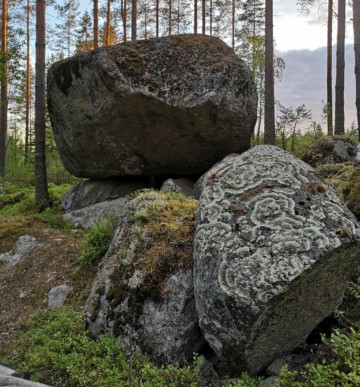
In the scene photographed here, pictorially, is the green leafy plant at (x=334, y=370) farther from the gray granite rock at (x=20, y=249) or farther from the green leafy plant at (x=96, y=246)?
the gray granite rock at (x=20, y=249)

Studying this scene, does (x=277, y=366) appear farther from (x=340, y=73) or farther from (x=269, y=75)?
(x=340, y=73)

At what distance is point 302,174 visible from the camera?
13.2 feet

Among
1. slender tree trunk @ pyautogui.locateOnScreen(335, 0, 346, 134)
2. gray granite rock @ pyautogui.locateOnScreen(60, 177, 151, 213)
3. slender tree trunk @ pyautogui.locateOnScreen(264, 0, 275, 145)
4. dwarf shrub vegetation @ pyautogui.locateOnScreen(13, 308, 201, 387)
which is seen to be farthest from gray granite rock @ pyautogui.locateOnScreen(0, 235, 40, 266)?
slender tree trunk @ pyautogui.locateOnScreen(335, 0, 346, 134)

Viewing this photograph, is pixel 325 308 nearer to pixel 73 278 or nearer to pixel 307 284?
pixel 307 284

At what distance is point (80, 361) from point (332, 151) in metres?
8.35

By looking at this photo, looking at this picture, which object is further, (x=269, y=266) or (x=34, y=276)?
(x=34, y=276)

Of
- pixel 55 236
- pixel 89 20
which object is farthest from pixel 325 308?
pixel 89 20

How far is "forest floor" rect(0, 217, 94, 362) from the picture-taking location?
5.45 m

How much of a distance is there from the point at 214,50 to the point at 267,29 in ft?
15.5

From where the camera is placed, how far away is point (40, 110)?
11.2 meters

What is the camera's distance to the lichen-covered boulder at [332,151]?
967cm

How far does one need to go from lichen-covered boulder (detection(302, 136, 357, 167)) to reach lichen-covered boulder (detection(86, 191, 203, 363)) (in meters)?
5.90

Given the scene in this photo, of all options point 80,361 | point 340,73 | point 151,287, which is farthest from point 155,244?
point 340,73

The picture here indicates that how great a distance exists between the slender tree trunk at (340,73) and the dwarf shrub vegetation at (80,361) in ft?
47.2
